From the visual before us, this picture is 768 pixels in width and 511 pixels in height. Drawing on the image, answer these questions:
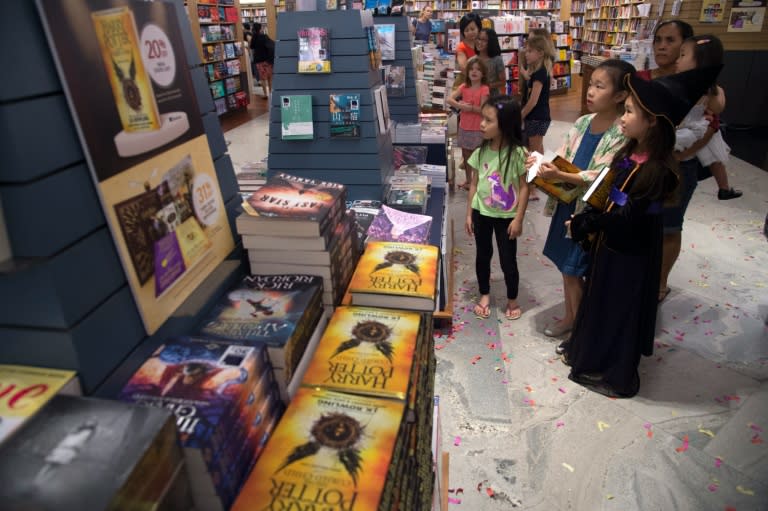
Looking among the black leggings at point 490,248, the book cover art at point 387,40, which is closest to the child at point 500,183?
the black leggings at point 490,248

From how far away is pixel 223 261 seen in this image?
114cm

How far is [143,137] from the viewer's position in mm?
856

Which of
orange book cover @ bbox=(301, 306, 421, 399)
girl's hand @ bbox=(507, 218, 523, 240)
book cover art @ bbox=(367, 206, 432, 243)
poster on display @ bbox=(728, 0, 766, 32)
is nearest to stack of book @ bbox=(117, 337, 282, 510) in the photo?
orange book cover @ bbox=(301, 306, 421, 399)

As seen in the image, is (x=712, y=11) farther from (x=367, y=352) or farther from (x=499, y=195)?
(x=367, y=352)

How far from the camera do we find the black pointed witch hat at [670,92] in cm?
178

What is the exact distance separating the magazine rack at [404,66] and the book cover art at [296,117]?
1576mm

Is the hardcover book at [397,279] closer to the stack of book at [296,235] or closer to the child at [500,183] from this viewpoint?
the stack of book at [296,235]

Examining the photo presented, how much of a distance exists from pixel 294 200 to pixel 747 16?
25.5 feet

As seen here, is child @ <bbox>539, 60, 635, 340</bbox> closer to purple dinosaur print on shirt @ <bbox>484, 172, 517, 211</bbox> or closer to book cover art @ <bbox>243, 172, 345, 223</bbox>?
purple dinosaur print on shirt @ <bbox>484, 172, 517, 211</bbox>

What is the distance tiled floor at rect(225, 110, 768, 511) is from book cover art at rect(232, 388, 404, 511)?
1322mm

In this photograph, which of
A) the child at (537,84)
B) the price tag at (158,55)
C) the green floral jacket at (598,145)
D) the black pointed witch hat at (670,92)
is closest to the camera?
the price tag at (158,55)

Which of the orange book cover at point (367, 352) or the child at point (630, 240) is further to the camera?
the child at point (630, 240)

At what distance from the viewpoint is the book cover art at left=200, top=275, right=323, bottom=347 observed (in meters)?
0.93

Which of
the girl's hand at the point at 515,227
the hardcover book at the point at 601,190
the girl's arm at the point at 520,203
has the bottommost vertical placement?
the girl's hand at the point at 515,227
